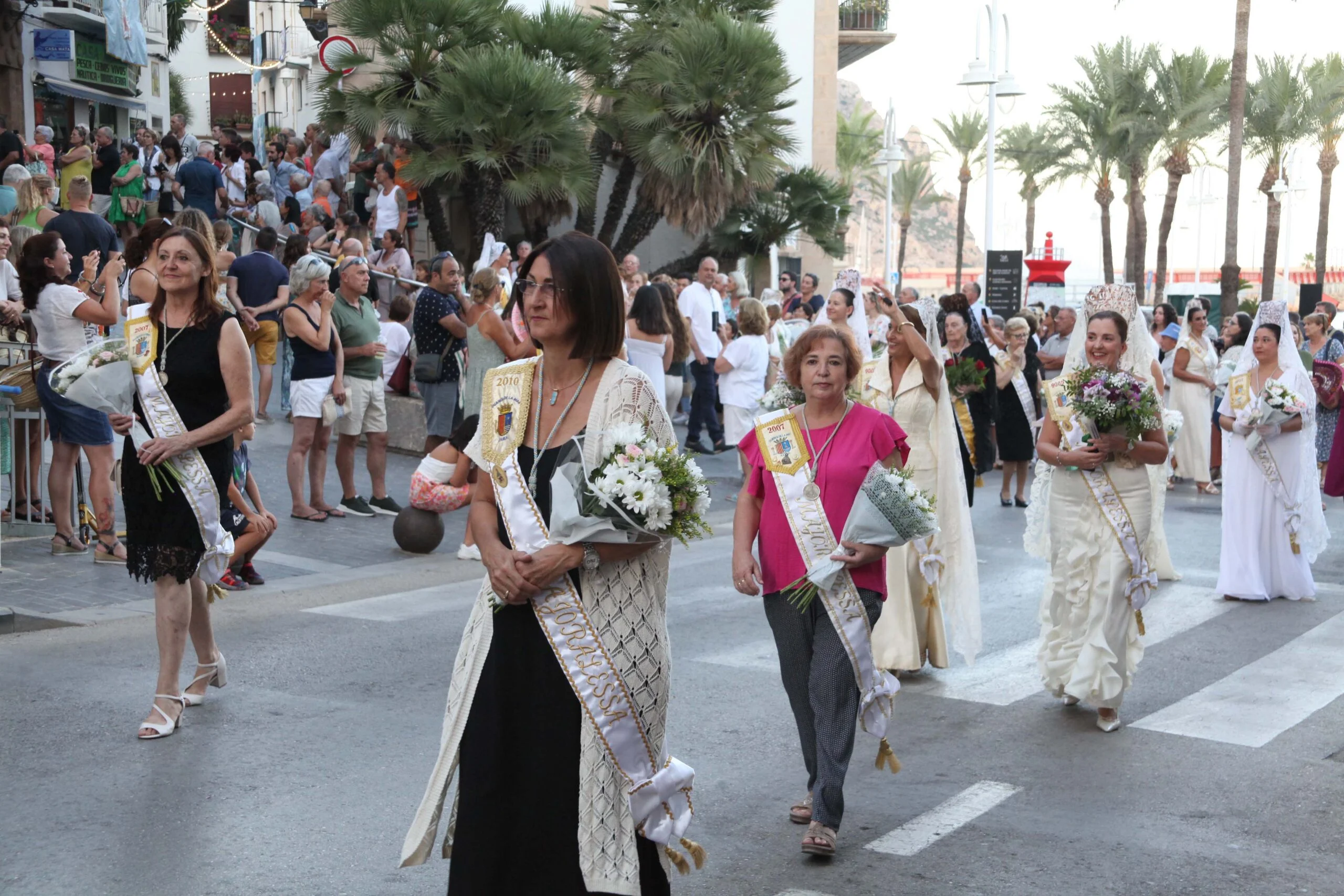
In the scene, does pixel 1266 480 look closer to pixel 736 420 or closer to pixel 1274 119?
pixel 736 420

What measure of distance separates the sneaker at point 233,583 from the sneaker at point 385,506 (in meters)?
3.03

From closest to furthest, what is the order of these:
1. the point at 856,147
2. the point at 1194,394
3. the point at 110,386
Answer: the point at 110,386
the point at 1194,394
the point at 856,147

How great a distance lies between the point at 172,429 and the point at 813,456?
8.86 ft

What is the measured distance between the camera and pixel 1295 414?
1058 centimetres

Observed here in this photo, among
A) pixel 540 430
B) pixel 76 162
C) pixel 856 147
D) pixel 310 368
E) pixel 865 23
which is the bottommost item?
pixel 310 368

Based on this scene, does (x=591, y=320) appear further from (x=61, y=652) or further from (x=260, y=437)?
(x=260, y=437)

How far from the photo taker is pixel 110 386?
631cm

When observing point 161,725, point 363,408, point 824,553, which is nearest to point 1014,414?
point 363,408

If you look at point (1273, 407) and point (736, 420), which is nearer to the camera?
point (1273, 407)

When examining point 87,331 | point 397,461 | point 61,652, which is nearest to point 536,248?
point 61,652

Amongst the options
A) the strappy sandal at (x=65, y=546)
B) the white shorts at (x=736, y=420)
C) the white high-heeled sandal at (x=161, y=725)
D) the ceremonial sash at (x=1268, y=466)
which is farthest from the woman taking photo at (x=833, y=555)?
the white shorts at (x=736, y=420)

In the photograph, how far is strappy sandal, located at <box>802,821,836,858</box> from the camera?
513 centimetres

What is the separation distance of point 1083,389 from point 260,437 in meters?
10.7

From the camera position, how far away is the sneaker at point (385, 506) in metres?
13.1
